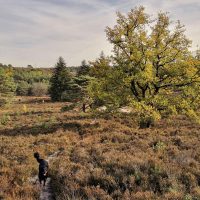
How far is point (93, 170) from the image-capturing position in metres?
12.2

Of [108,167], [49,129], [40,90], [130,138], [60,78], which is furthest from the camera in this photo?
[40,90]

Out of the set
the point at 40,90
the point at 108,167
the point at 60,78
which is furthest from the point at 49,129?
the point at 40,90

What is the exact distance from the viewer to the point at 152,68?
23.8 meters

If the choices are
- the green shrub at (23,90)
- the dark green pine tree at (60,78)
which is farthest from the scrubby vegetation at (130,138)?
the green shrub at (23,90)

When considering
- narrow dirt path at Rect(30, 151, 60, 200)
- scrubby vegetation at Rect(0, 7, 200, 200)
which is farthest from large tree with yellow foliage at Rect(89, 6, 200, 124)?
narrow dirt path at Rect(30, 151, 60, 200)

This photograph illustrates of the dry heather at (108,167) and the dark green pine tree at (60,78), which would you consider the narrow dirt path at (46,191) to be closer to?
the dry heather at (108,167)

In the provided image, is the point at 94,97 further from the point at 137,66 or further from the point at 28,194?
the point at 28,194

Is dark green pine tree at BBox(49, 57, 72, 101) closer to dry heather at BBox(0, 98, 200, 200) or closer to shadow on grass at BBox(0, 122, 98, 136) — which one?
shadow on grass at BBox(0, 122, 98, 136)

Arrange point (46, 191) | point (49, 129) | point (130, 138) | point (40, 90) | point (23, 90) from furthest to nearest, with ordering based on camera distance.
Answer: point (23, 90) < point (40, 90) < point (49, 129) < point (130, 138) < point (46, 191)

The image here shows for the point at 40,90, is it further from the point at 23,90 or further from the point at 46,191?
the point at 46,191

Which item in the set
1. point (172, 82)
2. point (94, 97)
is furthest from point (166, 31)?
point (94, 97)

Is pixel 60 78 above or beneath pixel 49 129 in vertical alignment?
above

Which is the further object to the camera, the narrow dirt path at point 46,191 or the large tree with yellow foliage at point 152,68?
the large tree with yellow foliage at point 152,68

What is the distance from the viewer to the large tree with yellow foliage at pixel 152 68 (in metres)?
23.0
